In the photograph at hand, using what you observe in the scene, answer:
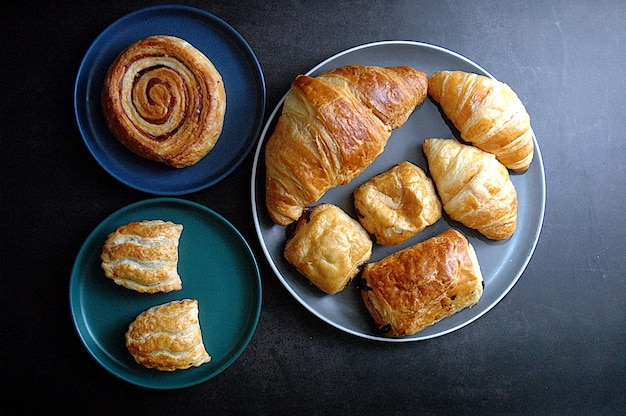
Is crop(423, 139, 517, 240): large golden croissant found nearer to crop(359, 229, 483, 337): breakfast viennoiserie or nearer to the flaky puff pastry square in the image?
crop(359, 229, 483, 337): breakfast viennoiserie

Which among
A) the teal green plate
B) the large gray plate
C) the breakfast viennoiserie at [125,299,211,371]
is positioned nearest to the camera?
the breakfast viennoiserie at [125,299,211,371]

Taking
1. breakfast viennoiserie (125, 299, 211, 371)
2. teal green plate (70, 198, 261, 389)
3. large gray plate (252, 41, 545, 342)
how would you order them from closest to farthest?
breakfast viennoiserie (125, 299, 211, 371) → teal green plate (70, 198, 261, 389) → large gray plate (252, 41, 545, 342)

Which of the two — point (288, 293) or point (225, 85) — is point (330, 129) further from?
point (288, 293)

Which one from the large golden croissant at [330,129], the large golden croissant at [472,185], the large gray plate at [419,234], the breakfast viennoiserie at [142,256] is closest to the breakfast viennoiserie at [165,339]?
the breakfast viennoiserie at [142,256]

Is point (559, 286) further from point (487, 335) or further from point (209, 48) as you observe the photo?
point (209, 48)

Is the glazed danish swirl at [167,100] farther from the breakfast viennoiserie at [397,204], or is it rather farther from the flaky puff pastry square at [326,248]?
the breakfast viennoiserie at [397,204]

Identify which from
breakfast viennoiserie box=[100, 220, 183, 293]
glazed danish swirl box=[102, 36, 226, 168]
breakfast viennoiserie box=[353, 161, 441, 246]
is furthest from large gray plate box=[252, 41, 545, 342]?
Answer: breakfast viennoiserie box=[100, 220, 183, 293]

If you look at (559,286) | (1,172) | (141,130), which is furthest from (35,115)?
(559,286)
